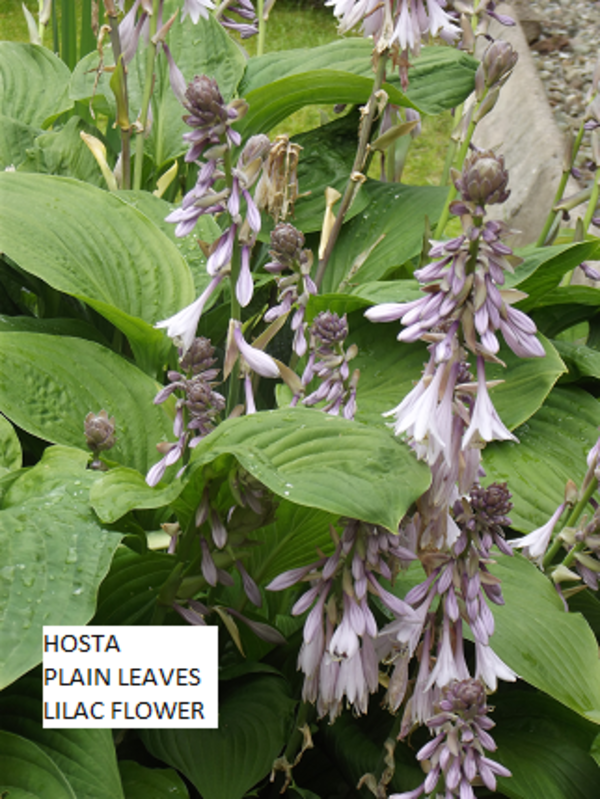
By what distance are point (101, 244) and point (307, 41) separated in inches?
184

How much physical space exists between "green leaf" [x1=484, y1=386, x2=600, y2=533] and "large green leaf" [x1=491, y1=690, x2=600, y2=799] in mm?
320

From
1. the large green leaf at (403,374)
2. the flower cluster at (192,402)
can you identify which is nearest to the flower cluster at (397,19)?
the large green leaf at (403,374)

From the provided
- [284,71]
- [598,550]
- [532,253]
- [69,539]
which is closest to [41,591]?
[69,539]

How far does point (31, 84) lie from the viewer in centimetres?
240

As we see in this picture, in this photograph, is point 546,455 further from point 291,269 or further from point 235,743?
point 235,743

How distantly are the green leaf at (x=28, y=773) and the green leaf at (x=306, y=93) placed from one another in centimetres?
145

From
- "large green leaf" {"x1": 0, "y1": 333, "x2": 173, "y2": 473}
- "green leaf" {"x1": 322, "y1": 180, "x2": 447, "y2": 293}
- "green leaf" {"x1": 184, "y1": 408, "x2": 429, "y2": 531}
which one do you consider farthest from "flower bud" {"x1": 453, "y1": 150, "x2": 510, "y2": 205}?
"green leaf" {"x1": 322, "y1": 180, "x2": 447, "y2": 293}

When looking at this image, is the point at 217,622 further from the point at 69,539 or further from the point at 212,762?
the point at 69,539

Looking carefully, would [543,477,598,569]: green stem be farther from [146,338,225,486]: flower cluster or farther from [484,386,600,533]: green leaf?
[146,338,225,486]: flower cluster

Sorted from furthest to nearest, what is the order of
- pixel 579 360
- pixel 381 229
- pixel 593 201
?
pixel 381 229 < pixel 593 201 < pixel 579 360

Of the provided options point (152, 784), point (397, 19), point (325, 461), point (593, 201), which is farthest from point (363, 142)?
point (152, 784)

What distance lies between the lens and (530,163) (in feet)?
12.4

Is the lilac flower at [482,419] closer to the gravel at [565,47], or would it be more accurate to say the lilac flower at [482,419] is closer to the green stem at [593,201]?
the green stem at [593,201]

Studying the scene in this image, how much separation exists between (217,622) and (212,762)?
9.3 inches
